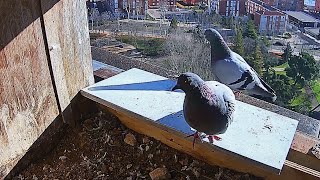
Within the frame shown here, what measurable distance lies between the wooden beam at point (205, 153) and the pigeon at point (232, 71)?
566 mm

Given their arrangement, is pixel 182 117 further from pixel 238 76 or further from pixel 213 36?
pixel 213 36

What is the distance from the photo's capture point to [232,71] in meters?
1.79

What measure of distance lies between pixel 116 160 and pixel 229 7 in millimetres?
11516

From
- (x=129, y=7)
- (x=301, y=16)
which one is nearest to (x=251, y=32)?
(x=129, y=7)

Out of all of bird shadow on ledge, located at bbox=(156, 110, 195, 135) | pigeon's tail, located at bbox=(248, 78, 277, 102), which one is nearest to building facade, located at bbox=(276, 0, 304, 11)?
pigeon's tail, located at bbox=(248, 78, 277, 102)

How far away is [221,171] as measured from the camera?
1.27m

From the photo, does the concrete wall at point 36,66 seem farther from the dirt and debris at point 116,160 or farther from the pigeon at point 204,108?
the pigeon at point 204,108

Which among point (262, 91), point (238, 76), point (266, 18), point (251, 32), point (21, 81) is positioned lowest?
point (251, 32)

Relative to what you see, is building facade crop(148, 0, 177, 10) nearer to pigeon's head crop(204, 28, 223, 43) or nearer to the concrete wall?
pigeon's head crop(204, 28, 223, 43)

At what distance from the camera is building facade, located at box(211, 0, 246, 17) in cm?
1182

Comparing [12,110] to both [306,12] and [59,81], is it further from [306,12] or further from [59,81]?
[306,12]

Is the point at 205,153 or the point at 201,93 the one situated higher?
the point at 201,93

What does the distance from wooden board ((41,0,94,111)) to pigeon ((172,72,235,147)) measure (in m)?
0.48

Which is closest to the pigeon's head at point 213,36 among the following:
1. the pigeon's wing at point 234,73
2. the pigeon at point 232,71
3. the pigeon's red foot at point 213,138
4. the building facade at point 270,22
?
the pigeon at point 232,71
